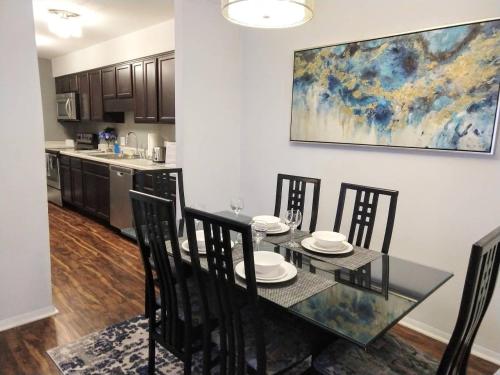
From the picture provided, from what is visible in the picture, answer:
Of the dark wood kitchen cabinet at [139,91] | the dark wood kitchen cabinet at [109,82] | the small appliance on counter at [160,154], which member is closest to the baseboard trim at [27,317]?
the small appliance on counter at [160,154]

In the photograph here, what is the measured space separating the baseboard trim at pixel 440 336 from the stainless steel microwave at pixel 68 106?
5.42m

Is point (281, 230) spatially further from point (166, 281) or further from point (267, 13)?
point (267, 13)

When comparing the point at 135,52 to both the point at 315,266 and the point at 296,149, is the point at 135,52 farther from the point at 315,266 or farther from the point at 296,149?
the point at 315,266

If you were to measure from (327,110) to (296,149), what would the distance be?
0.46m

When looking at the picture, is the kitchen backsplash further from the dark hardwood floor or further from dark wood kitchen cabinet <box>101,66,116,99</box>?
the dark hardwood floor

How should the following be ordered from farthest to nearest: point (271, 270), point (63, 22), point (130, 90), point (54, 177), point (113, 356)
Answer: point (54, 177) → point (130, 90) → point (63, 22) → point (113, 356) → point (271, 270)

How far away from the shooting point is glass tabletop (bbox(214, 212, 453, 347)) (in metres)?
1.26

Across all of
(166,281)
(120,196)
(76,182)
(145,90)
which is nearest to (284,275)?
(166,281)

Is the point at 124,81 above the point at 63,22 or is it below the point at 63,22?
below

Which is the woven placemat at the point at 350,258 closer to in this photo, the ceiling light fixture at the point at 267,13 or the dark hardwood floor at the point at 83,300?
the dark hardwood floor at the point at 83,300

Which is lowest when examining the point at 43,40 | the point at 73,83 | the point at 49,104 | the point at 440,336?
the point at 440,336

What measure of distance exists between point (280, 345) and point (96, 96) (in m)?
4.77

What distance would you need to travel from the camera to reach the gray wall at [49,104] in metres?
6.26

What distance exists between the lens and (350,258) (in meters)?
1.84
